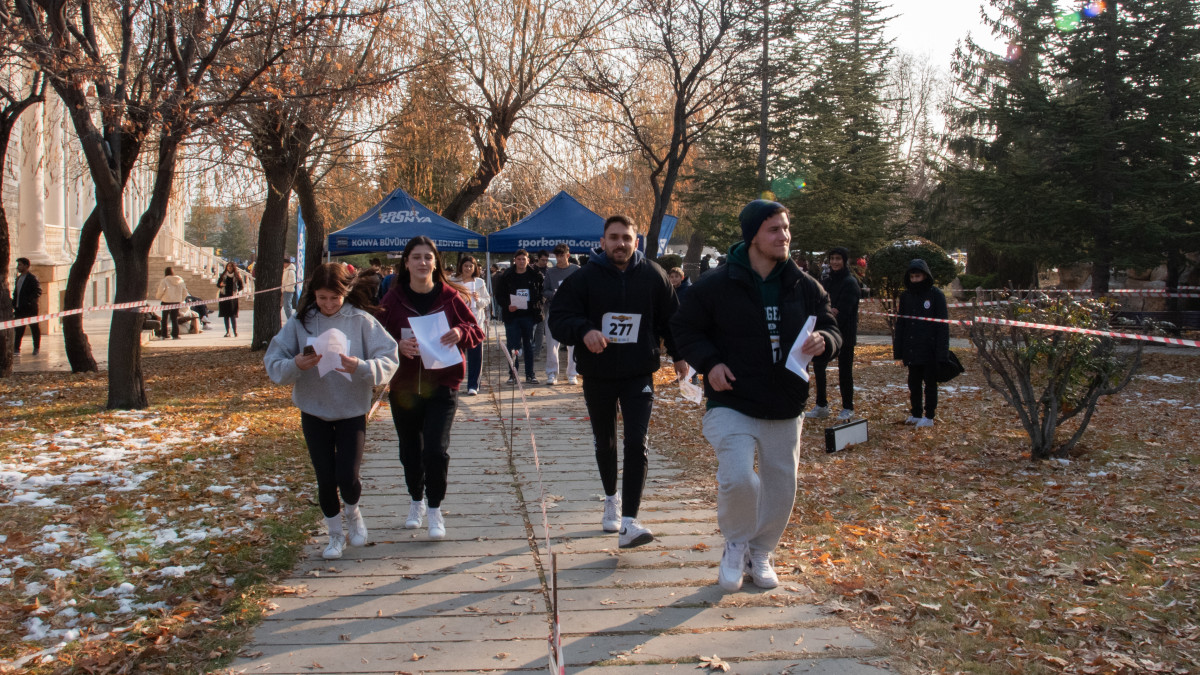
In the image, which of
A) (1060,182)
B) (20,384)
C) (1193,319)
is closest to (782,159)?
(1060,182)

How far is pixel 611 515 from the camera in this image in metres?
5.81

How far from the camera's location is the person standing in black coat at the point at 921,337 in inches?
379

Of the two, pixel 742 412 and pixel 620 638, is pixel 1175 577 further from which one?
pixel 620 638

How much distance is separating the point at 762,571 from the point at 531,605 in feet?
3.91

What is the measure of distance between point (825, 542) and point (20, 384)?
12.1 m

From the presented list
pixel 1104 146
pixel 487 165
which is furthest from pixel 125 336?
pixel 1104 146

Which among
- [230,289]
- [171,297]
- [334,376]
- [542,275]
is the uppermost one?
[230,289]

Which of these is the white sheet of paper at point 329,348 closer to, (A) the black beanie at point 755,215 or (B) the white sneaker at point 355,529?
(B) the white sneaker at point 355,529

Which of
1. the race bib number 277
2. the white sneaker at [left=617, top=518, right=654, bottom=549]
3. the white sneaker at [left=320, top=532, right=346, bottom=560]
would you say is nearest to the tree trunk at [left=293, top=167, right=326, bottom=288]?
the white sneaker at [left=320, top=532, right=346, bottom=560]

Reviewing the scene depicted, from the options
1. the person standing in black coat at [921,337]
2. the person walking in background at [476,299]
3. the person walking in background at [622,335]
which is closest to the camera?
the person walking in background at [622,335]

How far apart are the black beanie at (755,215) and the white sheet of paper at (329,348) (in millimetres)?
2216

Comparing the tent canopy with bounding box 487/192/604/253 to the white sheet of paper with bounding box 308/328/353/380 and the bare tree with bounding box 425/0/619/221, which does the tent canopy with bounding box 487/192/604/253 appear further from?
the white sheet of paper with bounding box 308/328/353/380

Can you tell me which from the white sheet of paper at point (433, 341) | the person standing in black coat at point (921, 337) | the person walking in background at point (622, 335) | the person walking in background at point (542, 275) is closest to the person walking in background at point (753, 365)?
the person walking in background at point (622, 335)

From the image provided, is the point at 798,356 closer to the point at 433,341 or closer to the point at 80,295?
the point at 433,341
